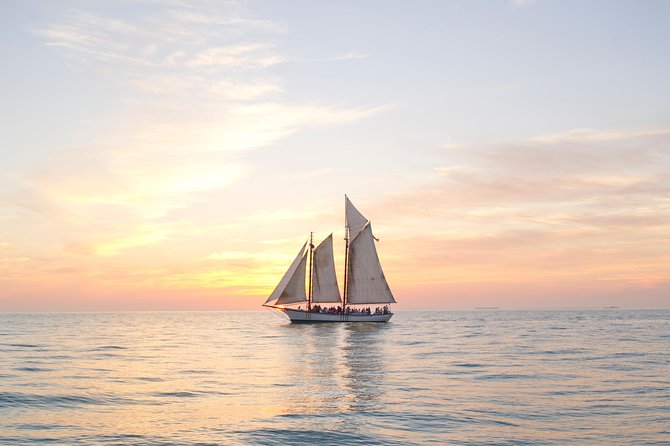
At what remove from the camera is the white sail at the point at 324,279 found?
134m

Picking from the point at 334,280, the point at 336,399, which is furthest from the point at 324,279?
the point at 336,399

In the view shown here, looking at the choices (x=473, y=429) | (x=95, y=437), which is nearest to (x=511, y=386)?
(x=473, y=429)

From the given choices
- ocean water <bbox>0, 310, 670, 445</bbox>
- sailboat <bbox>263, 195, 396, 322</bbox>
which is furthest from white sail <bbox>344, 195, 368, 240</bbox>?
ocean water <bbox>0, 310, 670, 445</bbox>

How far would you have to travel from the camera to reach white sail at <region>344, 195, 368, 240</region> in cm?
13575

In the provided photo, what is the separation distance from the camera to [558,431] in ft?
91.8

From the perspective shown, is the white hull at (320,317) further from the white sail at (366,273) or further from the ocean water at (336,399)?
the ocean water at (336,399)

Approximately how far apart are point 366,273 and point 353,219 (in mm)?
12070

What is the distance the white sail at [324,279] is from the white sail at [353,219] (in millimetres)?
7110

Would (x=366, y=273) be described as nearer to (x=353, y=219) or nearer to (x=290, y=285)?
(x=353, y=219)

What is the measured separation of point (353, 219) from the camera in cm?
13862

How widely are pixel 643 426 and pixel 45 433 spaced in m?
25.6

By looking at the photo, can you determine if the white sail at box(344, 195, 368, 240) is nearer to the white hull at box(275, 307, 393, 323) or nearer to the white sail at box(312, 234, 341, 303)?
the white sail at box(312, 234, 341, 303)

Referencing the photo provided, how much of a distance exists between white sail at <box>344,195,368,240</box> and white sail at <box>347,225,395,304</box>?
1.91 m

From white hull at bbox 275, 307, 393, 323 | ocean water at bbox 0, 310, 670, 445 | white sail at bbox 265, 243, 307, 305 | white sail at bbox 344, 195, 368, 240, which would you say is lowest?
ocean water at bbox 0, 310, 670, 445
